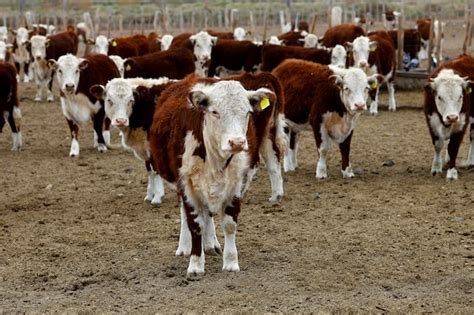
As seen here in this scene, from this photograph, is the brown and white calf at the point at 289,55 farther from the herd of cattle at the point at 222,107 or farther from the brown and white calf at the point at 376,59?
the brown and white calf at the point at 376,59

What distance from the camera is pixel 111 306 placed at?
217 inches

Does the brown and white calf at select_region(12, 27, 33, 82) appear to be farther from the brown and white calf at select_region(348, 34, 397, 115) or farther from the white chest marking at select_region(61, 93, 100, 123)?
the white chest marking at select_region(61, 93, 100, 123)

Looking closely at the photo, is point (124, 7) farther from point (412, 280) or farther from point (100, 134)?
point (412, 280)

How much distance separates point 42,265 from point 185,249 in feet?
3.83

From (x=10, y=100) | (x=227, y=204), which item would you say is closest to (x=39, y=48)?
(x=10, y=100)

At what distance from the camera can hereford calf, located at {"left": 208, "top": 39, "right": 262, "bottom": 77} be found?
18281 millimetres

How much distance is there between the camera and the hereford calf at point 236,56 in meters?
18.3

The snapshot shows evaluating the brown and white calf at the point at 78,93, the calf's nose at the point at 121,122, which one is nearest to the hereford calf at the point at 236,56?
the brown and white calf at the point at 78,93

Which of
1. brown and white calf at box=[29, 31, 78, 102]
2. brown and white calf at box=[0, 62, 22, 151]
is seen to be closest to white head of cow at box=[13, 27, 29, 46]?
brown and white calf at box=[29, 31, 78, 102]

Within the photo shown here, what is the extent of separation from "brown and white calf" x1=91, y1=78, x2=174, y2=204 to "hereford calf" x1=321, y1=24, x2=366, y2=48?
439 inches

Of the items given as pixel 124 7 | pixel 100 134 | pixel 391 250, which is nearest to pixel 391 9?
pixel 124 7

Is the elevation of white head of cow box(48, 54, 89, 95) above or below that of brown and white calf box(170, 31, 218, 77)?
above

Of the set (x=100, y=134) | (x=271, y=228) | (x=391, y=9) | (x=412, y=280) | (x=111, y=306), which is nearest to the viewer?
(x=111, y=306)

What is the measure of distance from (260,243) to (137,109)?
2.55 meters
